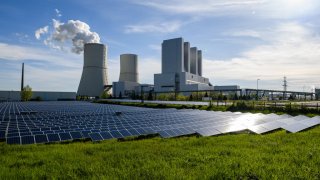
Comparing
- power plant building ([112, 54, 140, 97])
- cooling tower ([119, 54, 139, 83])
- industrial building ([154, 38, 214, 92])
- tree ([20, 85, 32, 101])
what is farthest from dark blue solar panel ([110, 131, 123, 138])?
cooling tower ([119, 54, 139, 83])

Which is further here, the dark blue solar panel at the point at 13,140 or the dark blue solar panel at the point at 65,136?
the dark blue solar panel at the point at 65,136

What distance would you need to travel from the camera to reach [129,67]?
102m

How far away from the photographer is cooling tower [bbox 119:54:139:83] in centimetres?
9744

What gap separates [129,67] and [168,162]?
3799 inches

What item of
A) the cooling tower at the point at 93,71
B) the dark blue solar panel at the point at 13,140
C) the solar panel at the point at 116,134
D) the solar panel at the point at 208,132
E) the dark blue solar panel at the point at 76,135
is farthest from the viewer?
the cooling tower at the point at 93,71

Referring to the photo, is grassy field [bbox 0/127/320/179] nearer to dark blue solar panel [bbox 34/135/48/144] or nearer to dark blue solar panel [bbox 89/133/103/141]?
dark blue solar panel [bbox 34/135/48/144]

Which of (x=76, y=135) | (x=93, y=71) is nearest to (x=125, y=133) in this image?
(x=76, y=135)

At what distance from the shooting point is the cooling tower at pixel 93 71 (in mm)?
76125

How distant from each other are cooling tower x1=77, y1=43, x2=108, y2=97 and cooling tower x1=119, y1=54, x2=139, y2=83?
13.9 m

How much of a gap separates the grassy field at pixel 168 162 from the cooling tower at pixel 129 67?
294 feet

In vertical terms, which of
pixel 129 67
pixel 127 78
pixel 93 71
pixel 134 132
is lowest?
pixel 134 132

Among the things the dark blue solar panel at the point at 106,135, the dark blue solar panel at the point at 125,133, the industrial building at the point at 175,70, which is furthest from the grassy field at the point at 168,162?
the industrial building at the point at 175,70

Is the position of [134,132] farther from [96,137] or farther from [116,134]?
[96,137]

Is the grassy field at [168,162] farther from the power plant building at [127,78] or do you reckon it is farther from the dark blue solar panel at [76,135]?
the power plant building at [127,78]
